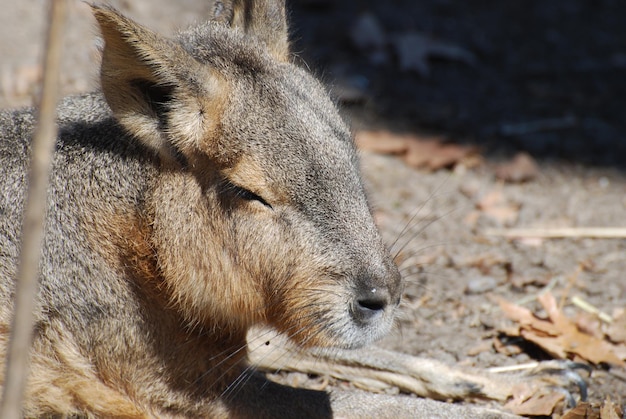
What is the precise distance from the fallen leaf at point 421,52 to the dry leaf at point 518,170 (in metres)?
1.43

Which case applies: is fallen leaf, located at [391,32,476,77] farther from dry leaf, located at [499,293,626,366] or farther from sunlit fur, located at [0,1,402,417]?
sunlit fur, located at [0,1,402,417]

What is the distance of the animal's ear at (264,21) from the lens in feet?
11.9

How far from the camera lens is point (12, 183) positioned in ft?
10.6

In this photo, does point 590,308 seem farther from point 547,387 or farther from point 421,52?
point 421,52

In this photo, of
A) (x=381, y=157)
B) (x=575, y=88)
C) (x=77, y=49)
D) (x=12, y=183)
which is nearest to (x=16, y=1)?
(x=77, y=49)

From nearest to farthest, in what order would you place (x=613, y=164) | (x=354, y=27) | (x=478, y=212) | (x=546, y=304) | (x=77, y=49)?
(x=546, y=304) < (x=478, y=212) < (x=613, y=164) < (x=77, y=49) < (x=354, y=27)

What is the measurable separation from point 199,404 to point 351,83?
410 centimetres

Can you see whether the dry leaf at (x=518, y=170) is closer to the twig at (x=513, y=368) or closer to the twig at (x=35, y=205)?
the twig at (x=513, y=368)

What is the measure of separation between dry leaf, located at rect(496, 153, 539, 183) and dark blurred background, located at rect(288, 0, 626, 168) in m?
0.18

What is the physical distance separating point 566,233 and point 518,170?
87cm

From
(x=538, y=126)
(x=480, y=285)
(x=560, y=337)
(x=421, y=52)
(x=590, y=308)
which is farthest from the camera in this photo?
(x=421, y=52)

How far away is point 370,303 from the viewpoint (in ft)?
9.83

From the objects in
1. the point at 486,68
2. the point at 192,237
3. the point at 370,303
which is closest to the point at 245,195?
the point at 192,237

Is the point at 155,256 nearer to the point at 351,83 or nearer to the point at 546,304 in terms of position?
the point at 546,304
